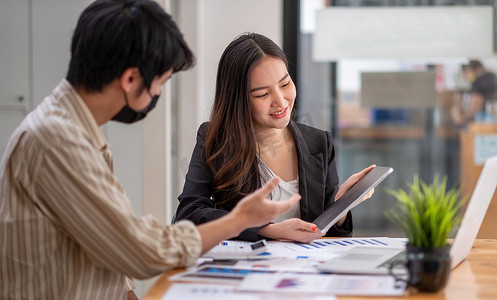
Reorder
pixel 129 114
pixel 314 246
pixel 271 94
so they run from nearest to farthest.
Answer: pixel 129 114, pixel 314 246, pixel 271 94

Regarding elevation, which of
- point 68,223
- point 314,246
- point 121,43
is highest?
point 121,43

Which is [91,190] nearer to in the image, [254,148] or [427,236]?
[427,236]

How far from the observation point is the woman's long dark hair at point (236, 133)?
226 centimetres

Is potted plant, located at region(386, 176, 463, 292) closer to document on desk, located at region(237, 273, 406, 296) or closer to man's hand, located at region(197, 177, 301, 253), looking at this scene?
document on desk, located at region(237, 273, 406, 296)

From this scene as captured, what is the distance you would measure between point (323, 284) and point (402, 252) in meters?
0.38

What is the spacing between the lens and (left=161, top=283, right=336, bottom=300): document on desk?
140cm

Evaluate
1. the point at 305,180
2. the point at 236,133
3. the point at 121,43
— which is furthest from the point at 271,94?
the point at 121,43

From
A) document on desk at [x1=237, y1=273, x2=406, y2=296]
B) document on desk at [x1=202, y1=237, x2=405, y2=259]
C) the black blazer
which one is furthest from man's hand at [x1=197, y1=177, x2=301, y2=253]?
the black blazer

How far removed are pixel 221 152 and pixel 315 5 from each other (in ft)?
6.72

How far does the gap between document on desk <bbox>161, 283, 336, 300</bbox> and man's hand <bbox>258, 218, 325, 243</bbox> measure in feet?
1.73

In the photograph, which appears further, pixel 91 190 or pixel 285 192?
pixel 285 192

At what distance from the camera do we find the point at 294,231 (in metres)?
1.98

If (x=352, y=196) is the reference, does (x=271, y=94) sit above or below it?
above

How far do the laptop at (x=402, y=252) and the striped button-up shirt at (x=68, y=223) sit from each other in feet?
1.23
